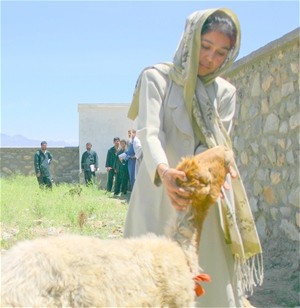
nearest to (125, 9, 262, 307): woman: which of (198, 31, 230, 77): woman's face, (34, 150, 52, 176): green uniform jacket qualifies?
(198, 31, 230, 77): woman's face

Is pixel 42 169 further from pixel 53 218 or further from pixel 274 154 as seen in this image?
pixel 274 154

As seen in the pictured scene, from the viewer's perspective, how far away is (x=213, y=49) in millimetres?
2887

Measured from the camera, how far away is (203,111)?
293 cm

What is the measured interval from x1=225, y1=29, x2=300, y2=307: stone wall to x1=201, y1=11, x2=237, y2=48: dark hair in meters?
3.31

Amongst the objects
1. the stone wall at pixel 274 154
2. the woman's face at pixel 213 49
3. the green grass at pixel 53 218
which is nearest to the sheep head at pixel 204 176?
the woman's face at pixel 213 49

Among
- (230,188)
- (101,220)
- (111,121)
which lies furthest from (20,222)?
(111,121)

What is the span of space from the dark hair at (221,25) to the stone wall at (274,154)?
3.31 meters

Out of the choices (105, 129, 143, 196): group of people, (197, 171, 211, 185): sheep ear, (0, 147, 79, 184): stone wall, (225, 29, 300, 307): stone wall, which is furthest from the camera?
(0, 147, 79, 184): stone wall

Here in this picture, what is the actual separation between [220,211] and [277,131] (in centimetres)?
396

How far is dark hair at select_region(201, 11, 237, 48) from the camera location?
2.87m

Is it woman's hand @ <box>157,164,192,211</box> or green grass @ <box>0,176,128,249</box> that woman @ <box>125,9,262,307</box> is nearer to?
woman's hand @ <box>157,164,192,211</box>

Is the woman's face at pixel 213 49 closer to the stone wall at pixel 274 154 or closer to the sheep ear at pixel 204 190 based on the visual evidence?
the sheep ear at pixel 204 190

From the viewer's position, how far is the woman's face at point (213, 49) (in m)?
2.87

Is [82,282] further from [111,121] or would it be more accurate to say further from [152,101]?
[111,121]
